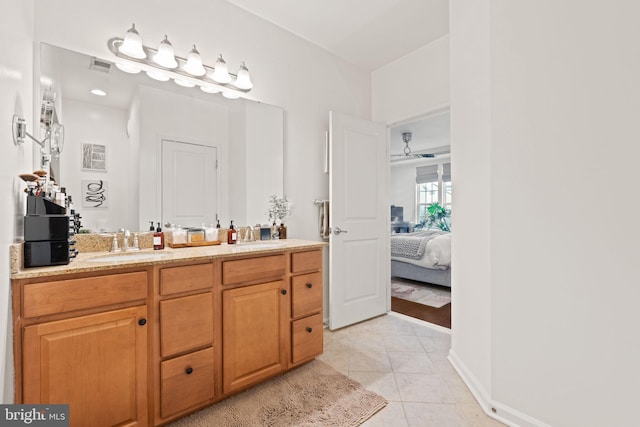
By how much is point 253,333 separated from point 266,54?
224 cm

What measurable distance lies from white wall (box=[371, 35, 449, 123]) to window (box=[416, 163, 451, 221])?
16.3ft

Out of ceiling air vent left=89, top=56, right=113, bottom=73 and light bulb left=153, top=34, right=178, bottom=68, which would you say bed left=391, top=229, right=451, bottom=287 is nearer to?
light bulb left=153, top=34, right=178, bottom=68

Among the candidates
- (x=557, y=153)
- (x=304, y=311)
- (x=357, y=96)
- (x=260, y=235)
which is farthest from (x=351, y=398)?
(x=357, y=96)

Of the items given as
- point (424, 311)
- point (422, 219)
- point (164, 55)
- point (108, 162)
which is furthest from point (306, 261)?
point (422, 219)

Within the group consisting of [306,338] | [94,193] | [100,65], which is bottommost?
[306,338]

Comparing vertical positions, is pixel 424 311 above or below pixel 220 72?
below

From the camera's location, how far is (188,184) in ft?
6.86

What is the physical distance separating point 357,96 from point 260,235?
6.39 ft

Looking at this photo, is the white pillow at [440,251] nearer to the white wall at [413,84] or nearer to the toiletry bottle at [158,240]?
the white wall at [413,84]

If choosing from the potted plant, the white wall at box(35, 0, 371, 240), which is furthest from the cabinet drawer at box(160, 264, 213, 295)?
the potted plant

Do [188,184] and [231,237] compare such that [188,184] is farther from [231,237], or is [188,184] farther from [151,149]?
[231,237]

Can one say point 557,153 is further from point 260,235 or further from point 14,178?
point 14,178

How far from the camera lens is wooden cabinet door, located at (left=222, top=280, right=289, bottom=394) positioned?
1.67 meters

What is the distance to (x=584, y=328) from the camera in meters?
1.31
